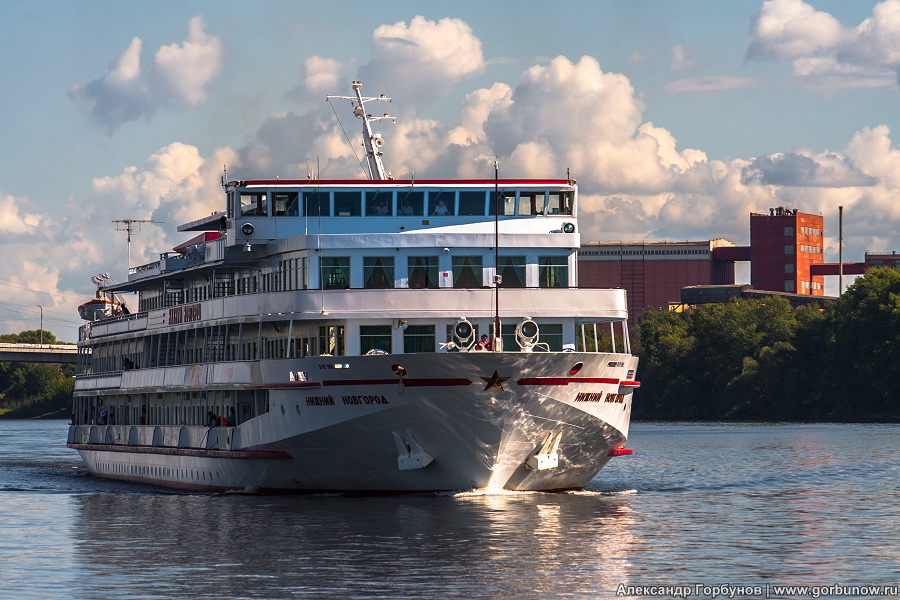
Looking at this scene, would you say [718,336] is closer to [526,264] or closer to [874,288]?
[874,288]

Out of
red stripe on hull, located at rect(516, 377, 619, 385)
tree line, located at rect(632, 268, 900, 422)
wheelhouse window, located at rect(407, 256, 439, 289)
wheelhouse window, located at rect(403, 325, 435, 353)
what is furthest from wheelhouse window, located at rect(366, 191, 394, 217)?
tree line, located at rect(632, 268, 900, 422)

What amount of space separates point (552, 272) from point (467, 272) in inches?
108

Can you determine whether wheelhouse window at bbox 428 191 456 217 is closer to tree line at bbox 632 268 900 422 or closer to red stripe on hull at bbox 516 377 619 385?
red stripe on hull at bbox 516 377 619 385

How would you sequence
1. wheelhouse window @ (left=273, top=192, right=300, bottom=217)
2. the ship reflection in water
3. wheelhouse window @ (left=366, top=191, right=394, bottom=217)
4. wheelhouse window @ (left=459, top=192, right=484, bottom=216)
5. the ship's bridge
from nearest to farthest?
the ship reflection in water → the ship's bridge → wheelhouse window @ (left=459, top=192, right=484, bottom=216) → wheelhouse window @ (left=366, top=191, right=394, bottom=217) → wheelhouse window @ (left=273, top=192, right=300, bottom=217)

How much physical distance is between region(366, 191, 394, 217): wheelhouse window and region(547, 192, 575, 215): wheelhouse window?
5305 millimetres

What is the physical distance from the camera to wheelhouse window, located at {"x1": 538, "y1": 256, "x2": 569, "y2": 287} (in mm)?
47656

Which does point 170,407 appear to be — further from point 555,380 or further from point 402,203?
point 555,380

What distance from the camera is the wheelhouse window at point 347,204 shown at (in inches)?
1933

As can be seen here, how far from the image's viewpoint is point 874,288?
137 metres

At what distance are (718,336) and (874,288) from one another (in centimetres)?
2485

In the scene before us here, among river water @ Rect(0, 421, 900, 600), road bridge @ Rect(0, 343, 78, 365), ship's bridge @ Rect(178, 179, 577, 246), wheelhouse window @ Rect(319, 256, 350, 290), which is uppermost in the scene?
ship's bridge @ Rect(178, 179, 577, 246)

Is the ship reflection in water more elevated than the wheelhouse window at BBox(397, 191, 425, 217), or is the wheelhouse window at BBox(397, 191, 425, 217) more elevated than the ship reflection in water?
the wheelhouse window at BBox(397, 191, 425, 217)

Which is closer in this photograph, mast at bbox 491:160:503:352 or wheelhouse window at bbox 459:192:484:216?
mast at bbox 491:160:503:352

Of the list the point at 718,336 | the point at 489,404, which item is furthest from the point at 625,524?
the point at 718,336
